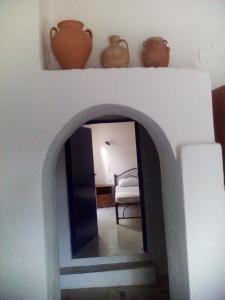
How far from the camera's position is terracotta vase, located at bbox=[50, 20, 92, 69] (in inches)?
66.7

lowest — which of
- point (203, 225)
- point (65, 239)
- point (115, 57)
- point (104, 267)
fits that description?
point (104, 267)

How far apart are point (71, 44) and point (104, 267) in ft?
7.74

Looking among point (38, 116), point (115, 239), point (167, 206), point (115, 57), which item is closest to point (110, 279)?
point (115, 239)

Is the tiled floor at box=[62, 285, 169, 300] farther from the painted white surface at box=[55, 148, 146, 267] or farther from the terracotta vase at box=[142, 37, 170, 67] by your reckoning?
the terracotta vase at box=[142, 37, 170, 67]

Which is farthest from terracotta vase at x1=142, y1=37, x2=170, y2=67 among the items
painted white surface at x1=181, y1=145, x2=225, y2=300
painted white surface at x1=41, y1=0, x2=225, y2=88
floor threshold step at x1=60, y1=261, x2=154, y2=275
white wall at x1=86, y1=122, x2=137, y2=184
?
white wall at x1=86, y1=122, x2=137, y2=184

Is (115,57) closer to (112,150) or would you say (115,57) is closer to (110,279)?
(110,279)

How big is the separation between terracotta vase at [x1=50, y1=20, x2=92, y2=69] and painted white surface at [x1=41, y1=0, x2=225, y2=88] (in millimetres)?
269

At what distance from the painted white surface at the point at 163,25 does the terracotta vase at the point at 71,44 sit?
269 millimetres

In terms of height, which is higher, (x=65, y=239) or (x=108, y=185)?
(x=108, y=185)

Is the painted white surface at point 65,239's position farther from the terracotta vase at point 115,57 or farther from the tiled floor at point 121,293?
the terracotta vase at point 115,57

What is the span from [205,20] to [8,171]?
1855 millimetres

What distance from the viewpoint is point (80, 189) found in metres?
3.43

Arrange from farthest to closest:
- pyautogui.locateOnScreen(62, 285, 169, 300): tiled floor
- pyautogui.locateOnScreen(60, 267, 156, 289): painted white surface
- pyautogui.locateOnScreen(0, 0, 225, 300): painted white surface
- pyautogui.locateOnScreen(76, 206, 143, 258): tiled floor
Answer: pyautogui.locateOnScreen(76, 206, 143, 258): tiled floor, pyautogui.locateOnScreen(60, 267, 156, 289): painted white surface, pyautogui.locateOnScreen(62, 285, 169, 300): tiled floor, pyautogui.locateOnScreen(0, 0, 225, 300): painted white surface

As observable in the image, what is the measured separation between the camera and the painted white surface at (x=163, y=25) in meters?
2.05
